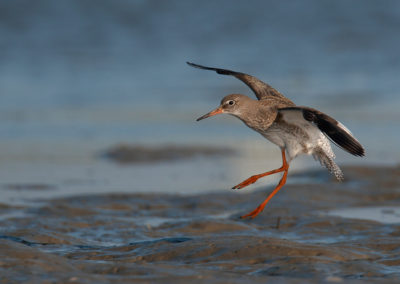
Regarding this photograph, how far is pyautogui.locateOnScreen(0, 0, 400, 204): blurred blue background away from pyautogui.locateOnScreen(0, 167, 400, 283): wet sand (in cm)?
85

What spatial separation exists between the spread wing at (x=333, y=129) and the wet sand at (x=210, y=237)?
0.85m

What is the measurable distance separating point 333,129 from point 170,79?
10547mm

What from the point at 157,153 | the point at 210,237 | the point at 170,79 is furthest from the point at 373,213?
the point at 170,79

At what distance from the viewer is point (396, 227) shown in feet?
23.3

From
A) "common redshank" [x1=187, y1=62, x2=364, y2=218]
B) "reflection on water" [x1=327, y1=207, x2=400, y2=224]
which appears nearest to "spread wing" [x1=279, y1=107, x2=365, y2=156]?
"common redshank" [x1=187, y1=62, x2=364, y2=218]

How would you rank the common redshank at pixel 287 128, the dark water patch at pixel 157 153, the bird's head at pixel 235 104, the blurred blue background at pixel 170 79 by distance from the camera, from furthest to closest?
the dark water patch at pixel 157 153, the blurred blue background at pixel 170 79, the bird's head at pixel 235 104, the common redshank at pixel 287 128

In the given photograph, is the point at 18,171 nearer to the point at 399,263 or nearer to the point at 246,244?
the point at 246,244

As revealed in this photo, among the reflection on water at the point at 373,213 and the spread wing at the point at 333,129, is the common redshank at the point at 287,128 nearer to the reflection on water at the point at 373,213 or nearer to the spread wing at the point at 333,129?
the spread wing at the point at 333,129

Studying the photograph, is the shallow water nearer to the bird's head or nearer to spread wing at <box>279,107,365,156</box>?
spread wing at <box>279,107,365,156</box>

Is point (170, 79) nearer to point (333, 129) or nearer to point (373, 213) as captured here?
point (373, 213)

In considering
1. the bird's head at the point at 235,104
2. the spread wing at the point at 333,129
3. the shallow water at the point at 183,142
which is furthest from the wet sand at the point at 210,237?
the bird's head at the point at 235,104

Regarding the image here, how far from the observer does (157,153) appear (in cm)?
1112

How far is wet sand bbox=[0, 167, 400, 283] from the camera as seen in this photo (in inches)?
214

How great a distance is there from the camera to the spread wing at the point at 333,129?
6082 millimetres
